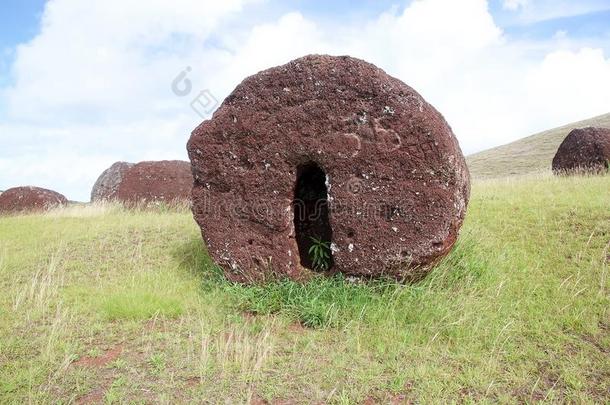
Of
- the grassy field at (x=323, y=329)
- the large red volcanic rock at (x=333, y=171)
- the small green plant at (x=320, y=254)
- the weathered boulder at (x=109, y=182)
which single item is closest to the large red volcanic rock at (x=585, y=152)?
the grassy field at (x=323, y=329)

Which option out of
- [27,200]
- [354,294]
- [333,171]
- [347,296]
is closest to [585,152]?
[333,171]

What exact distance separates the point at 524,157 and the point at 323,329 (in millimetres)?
34852

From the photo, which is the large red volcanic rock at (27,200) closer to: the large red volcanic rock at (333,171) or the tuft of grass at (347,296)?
the large red volcanic rock at (333,171)

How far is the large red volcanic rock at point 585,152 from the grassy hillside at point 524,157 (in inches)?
487

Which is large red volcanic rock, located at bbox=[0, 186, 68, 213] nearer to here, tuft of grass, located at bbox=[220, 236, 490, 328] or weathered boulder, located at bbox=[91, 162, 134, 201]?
weathered boulder, located at bbox=[91, 162, 134, 201]

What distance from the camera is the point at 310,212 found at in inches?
292

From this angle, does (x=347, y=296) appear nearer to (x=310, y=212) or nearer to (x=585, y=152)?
(x=310, y=212)

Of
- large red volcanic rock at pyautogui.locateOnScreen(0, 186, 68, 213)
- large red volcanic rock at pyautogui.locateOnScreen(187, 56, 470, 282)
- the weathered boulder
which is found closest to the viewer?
large red volcanic rock at pyautogui.locateOnScreen(187, 56, 470, 282)

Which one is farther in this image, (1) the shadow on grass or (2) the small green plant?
(2) the small green plant

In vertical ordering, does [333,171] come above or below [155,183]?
below

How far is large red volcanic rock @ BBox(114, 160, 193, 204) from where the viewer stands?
15.3 m

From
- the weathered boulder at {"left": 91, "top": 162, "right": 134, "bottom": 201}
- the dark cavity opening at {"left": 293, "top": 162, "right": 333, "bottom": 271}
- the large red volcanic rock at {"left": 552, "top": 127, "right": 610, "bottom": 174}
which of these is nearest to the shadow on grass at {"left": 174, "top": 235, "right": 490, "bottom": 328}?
the dark cavity opening at {"left": 293, "top": 162, "right": 333, "bottom": 271}

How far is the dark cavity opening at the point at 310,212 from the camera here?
729 centimetres

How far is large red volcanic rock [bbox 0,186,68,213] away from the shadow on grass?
41.1 feet
